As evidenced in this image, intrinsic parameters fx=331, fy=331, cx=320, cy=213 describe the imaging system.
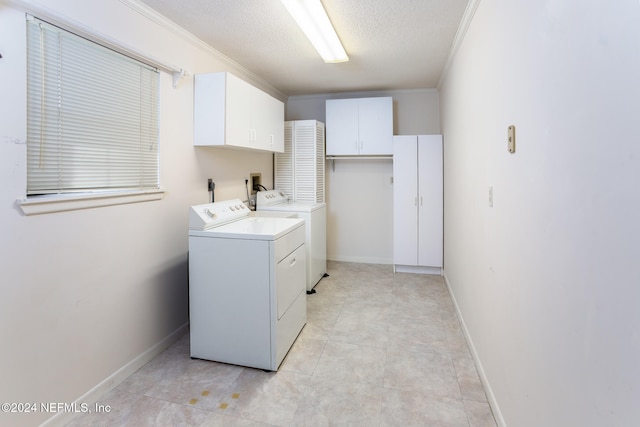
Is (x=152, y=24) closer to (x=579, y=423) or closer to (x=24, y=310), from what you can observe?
(x=24, y=310)

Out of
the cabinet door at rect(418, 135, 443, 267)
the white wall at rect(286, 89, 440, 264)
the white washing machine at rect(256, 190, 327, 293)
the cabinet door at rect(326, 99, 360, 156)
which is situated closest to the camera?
the white washing machine at rect(256, 190, 327, 293)

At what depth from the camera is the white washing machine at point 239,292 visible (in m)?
2.22

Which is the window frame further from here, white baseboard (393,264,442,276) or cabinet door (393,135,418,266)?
white baseboard (393,264,442,276)

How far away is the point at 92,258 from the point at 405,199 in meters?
3.44

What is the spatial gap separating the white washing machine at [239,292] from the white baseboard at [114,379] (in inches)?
12.2

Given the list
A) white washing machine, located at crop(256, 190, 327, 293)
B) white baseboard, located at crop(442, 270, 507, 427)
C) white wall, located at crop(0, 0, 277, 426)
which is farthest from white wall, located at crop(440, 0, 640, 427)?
white wall, located at crop(0, 0, 277, 426)

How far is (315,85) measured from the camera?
4.37 m

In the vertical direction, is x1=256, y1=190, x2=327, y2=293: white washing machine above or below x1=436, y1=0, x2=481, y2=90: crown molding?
below

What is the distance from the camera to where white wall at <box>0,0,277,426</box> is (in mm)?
1552

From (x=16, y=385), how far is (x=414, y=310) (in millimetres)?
2886

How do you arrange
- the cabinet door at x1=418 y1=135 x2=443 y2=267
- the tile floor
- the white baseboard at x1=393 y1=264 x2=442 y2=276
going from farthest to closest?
the white baseboard at x1=393 y1=264 x2=442 y2=276, the cabinet door at x1=418 y1=135 x2=443 y2=267, the tile floor

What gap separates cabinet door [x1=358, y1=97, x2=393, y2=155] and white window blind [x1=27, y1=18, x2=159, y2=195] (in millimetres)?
2751

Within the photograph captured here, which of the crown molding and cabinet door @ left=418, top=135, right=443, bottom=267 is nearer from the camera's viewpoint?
the crown molding

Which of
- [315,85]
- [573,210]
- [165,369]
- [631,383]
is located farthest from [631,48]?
[315,85]
